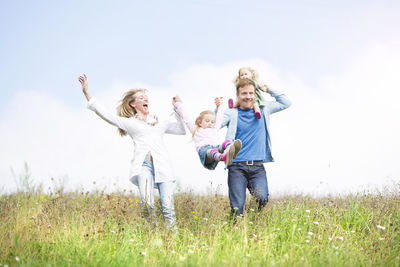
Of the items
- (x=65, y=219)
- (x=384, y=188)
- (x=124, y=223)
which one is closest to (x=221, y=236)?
(x=124, y=223)

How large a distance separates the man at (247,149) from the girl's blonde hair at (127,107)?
1.60 meters

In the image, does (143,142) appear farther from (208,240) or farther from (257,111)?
(257,111)

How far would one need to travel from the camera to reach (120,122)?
6.18 meters

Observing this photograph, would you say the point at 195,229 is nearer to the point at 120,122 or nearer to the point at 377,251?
the point at 120,122

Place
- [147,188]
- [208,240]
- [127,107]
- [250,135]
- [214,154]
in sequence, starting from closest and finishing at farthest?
[208,240] → [214,154] → [147,188] → [250,135] → [127,107]

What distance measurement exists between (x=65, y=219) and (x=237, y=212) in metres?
2.79

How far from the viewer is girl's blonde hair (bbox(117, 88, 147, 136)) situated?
6624 millimetres

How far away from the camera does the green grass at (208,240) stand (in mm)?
4809

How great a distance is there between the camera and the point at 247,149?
6324 millimetres

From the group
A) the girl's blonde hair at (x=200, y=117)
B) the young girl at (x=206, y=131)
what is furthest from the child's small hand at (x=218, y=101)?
the girl's blonde hair at (x=200, y=117)

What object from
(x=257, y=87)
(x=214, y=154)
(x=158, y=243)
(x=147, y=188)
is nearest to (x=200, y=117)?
(x=214, y=154)

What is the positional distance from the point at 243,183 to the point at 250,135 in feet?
2.67

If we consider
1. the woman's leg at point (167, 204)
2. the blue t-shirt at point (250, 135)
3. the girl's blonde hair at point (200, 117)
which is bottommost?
the woman's leg at point (167, 204)

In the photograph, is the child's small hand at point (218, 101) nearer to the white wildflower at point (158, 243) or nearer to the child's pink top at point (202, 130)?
the child's pink top at point (202, 130)
